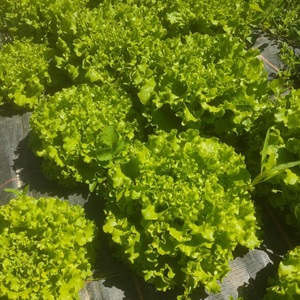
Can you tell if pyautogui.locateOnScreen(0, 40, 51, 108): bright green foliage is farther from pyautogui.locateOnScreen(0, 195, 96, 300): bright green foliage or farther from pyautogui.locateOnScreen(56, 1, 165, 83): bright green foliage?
pyautogui.locateOnScreen(0, 195, 96, 300): bright green foliage

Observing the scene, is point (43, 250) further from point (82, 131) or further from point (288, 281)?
point (288, 281)

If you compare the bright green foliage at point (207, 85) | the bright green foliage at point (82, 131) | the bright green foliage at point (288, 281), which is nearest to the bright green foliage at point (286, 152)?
the bright green foliage at point (207, 85)

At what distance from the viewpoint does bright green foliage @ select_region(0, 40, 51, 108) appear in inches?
181

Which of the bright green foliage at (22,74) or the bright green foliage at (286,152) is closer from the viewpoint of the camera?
the bright green foliage at (286,152)

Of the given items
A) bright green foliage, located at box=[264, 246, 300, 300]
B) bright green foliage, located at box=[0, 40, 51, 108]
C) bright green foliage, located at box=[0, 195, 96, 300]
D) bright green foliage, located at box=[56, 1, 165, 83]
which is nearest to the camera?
bright green foliage, located at box=[264, 246, 300, 300]

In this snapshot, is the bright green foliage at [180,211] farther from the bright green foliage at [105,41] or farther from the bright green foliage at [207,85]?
the bright green foliage at [105,41]

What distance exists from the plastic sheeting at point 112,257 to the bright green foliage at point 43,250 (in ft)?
0.73

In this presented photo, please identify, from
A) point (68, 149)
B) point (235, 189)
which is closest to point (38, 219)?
point (68, 149)

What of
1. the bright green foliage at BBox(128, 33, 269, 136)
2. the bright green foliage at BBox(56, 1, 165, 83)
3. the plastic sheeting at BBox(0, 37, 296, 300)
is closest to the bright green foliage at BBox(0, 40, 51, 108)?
the bright green foliage at BBox(56, 1, 165, 83)

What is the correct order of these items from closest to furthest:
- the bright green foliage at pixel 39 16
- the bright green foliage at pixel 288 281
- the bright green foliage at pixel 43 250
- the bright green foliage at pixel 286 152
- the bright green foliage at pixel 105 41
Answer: the bright green foliage at pixel 288 281 < the bright green foliage at pixel 43 250 < the bright green foliage at pixel 286 152 < the bright green foliage at pixel 105 41 < the bright green foliage at pixel 39 16

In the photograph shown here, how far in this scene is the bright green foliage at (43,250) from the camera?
3.10 m

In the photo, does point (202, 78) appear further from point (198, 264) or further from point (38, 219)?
point (38, 219)

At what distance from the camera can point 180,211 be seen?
3141 mm

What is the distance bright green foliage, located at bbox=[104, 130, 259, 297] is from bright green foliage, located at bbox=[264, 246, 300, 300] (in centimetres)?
38
